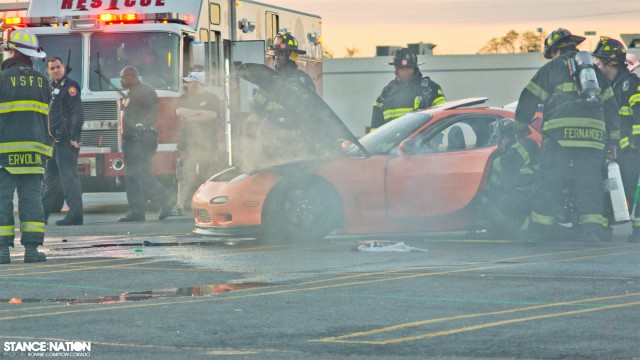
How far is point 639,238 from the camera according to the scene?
1269 centimetres

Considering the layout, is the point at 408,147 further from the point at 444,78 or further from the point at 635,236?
the point at 444,78

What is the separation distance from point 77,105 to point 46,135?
4590mm

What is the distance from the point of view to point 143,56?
→ 62.5 feet

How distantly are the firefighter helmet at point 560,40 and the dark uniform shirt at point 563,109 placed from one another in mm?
186

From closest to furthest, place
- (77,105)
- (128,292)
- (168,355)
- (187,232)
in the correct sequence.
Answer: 1. (168,355)
2. (128,292)
3. (187,232)
4. (77,105)

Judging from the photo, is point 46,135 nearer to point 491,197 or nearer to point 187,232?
point 187,232

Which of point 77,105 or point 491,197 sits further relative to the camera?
point 77,105

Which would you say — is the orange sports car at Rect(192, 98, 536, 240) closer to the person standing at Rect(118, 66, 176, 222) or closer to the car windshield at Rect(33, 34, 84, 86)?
the person standing at Rect(118, 66, 176, 222)

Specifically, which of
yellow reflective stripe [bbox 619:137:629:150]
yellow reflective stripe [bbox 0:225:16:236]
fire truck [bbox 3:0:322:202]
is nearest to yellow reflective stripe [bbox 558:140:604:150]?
yellow reflective stripe [bbox 619:137:629:150]

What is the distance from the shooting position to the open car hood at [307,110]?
1360cm

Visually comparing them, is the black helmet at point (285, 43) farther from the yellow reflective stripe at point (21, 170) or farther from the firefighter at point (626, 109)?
the yellow reflective stripe at point (21, 170)

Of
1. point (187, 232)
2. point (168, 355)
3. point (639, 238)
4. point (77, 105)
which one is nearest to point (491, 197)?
point (639, 238)

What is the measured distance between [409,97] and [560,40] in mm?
3053

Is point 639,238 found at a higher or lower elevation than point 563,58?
lower
